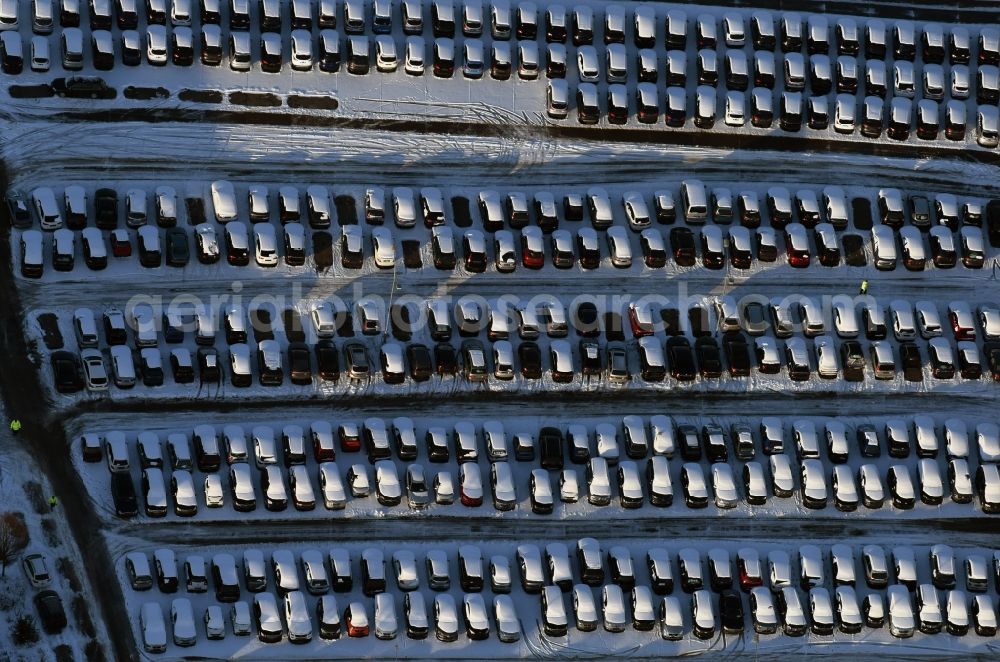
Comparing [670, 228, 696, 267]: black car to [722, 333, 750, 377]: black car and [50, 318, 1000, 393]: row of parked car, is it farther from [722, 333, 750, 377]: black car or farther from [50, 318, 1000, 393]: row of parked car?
[722, 333, 750, 377]: black car

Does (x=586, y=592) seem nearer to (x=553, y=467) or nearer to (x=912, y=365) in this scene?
(x=553, y=467)

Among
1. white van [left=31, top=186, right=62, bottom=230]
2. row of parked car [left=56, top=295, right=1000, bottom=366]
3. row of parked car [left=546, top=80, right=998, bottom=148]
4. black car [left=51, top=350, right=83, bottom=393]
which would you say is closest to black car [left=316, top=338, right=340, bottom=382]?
row of parked car [left=56, top=295, right=1000, bottom=366]

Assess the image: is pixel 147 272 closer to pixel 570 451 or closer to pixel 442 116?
pixel 442 116

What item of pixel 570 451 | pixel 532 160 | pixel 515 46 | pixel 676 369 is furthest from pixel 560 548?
pixel 515 46

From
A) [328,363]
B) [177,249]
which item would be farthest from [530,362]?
[177,249]

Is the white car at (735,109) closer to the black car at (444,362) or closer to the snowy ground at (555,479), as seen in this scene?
the snowy ground at (555,479)
